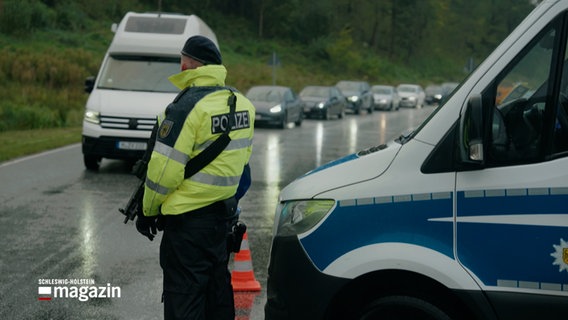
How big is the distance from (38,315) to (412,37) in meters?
103

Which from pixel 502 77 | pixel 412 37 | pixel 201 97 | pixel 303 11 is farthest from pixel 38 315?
pixel 412 37

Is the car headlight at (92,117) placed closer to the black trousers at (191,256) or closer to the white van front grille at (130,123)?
the white van front grille at (130,123)

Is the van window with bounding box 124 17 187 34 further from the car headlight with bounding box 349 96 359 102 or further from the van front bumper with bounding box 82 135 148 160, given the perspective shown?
the car headlight with bounding box 349 96 359 102

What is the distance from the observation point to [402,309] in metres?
4.29

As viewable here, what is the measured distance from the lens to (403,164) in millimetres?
4359

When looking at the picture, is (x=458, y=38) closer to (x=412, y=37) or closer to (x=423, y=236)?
(x=412, y=37)

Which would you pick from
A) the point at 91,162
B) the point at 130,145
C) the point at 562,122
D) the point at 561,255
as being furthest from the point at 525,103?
the point at 91,162

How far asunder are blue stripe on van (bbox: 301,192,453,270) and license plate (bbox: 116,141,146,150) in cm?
1058

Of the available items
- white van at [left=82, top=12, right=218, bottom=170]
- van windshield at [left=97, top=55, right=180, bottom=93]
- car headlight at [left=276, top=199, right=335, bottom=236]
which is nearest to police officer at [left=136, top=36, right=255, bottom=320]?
car headlight at [left=276, top=199, right=335, bottom=236]

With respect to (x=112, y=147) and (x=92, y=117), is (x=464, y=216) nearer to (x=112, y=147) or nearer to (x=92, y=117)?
(x=112, y=147)

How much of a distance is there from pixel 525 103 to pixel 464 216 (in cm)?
68

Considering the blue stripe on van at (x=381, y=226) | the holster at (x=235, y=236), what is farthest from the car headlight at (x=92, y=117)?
the blue stripe on van at (x=381, y=226)

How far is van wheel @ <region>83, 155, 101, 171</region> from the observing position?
1523 centimetres

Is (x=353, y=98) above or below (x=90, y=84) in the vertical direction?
below
